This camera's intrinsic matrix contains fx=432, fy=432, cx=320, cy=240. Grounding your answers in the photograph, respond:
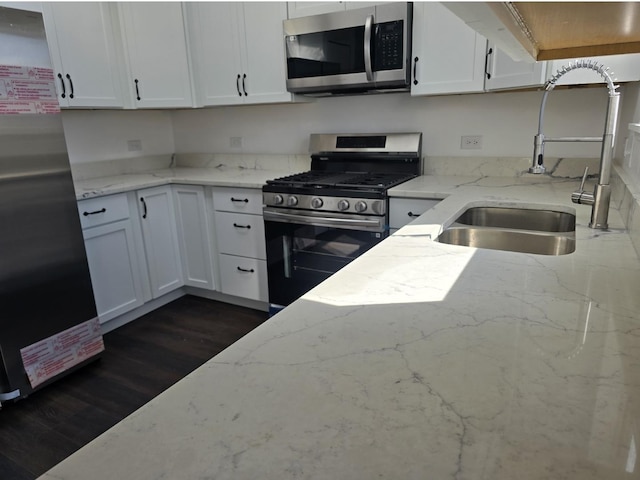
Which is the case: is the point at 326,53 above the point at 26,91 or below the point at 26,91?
above

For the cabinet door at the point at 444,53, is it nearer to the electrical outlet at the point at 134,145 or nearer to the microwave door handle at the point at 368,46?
the microwave door handle at the point at 368,46

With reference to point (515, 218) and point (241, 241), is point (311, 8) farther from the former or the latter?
point (515, 218)

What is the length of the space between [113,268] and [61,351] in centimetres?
61

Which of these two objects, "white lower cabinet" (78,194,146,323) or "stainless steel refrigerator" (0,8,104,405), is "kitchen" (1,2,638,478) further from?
"stainless steel refrigerator" (0,8,104,405)

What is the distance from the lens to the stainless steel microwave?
2385 millimetres

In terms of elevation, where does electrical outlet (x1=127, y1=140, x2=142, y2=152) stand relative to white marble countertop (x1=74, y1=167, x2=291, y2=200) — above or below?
above

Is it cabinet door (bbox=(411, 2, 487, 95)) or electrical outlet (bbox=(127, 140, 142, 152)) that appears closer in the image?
cabinet door (bbox=(411, 2, 487, 95))

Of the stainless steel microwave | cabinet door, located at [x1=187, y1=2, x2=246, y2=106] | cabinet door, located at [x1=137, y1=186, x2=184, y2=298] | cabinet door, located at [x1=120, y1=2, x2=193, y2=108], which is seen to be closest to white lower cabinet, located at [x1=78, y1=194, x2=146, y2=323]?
cabinet door, located at [x1=137, y1=186, x2=184, y2=298]

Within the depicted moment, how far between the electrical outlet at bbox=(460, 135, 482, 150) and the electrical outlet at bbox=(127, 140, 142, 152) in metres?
2.51

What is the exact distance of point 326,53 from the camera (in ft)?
8.51

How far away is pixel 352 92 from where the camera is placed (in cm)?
272

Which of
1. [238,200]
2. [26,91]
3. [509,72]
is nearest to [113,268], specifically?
[238,200]

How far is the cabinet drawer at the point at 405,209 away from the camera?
Result: 227 cm

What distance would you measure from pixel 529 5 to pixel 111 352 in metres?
2.71
